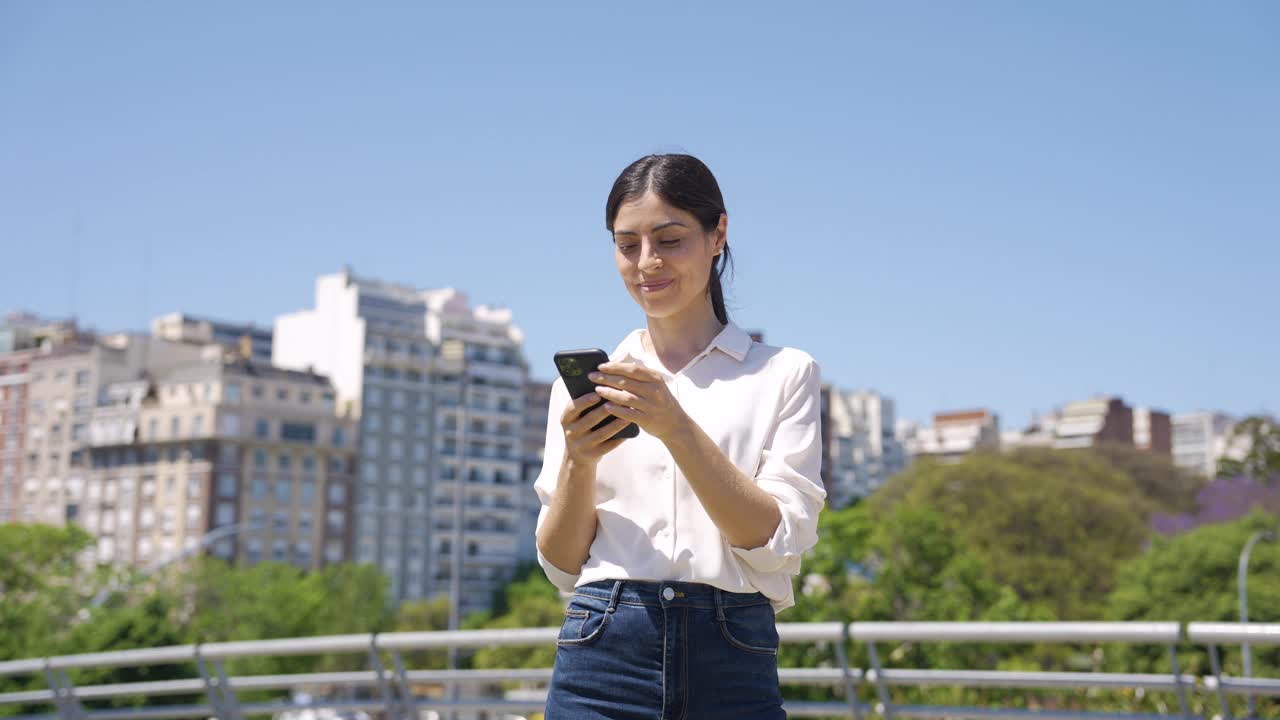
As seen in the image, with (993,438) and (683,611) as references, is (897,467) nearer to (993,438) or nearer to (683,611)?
(993,438)

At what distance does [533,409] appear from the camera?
116 meters

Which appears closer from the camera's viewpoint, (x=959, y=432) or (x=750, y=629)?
(x=750, y=629)

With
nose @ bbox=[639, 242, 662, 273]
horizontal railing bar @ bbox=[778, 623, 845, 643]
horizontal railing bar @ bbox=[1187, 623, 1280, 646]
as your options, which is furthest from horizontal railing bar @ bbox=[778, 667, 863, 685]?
nose @ bbox=[639, 242, 662, 273]

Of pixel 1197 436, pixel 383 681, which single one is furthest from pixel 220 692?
pixel 1197 436

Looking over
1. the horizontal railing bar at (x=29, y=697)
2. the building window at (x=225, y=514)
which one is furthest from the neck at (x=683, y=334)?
the building window at (x=225, y=514)

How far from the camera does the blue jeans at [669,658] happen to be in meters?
2.50

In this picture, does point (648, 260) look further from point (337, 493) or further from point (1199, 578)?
Answer: point (337, 493)

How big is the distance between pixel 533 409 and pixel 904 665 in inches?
3258

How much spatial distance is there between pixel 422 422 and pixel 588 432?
9744 cm

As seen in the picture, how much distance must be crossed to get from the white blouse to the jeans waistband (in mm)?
14

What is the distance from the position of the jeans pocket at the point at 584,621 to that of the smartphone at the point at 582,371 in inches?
12.3

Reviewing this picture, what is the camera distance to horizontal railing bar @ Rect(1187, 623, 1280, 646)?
16.3 feet

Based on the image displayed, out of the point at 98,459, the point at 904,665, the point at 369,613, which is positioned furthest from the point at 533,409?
the point at 904,665

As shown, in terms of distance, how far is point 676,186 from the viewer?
→ 2.64 metres
